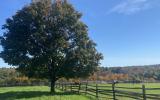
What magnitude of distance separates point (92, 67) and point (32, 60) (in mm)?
6888

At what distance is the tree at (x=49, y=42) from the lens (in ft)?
138

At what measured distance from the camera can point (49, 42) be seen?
139 ft

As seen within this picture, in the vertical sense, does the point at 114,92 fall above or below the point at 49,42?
below

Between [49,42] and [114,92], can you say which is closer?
[114,92]

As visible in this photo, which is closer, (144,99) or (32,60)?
(144,99)

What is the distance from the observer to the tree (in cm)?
4194

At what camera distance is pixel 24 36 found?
42094mm

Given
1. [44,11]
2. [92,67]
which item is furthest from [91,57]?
[44,11]

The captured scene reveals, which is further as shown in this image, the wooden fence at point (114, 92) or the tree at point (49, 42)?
the tree at point (49, 42)

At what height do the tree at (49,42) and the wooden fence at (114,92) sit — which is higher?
the tree at (49,42)

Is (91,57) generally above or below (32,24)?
below

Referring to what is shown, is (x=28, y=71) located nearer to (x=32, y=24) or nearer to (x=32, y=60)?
(x=32, y=60)

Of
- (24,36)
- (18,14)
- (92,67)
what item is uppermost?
(18,14)

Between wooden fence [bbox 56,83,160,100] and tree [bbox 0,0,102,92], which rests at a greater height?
tree [bbox 0,0,102,92]
